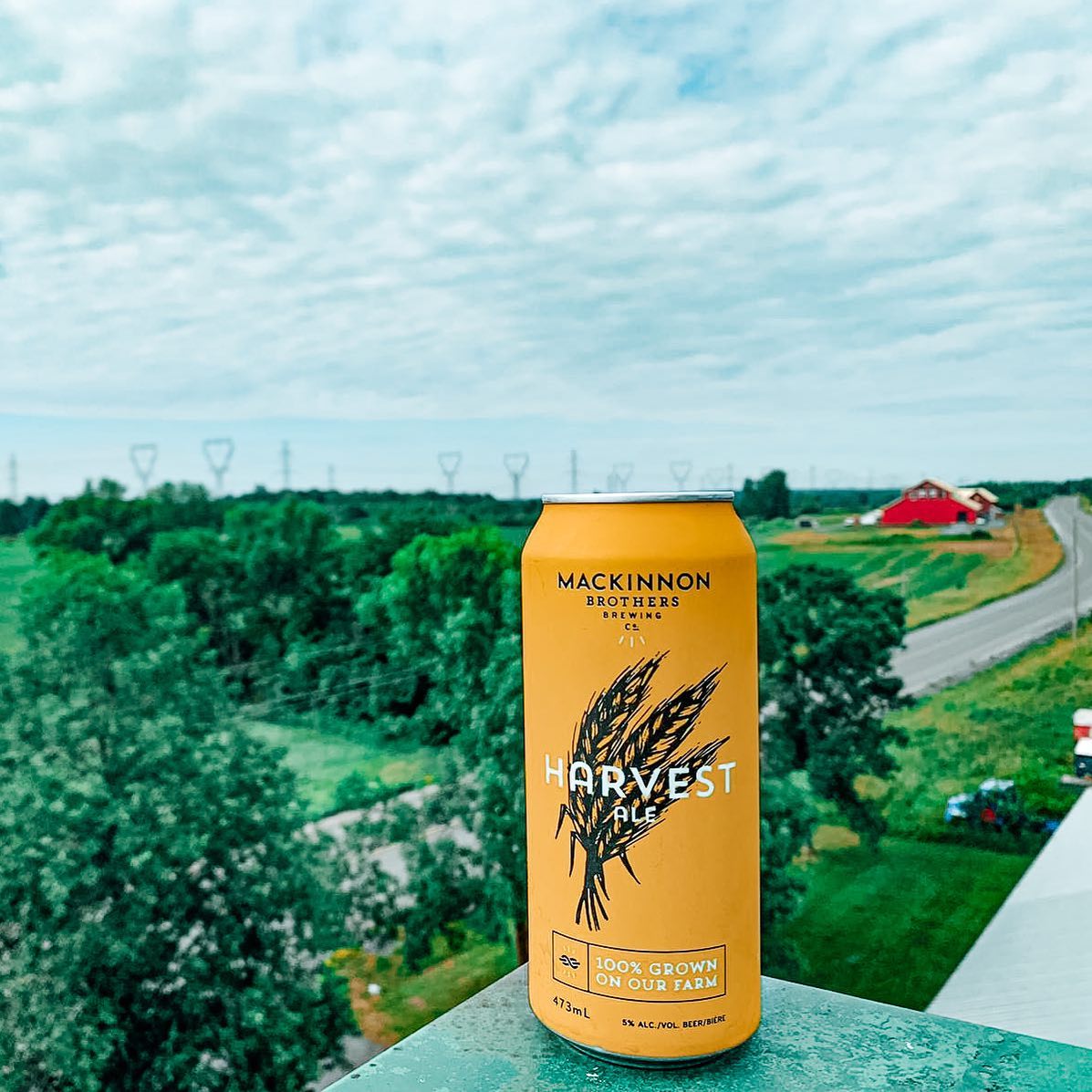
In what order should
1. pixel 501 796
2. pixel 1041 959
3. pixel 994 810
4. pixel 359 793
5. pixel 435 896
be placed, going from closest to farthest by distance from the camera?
pixel 1041 959 → pixel 435 896 → pixel 501 796 → pixel 359 793 → pixel 994 810

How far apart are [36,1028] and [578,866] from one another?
21.3 feet

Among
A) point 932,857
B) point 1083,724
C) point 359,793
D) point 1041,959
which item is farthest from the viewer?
point 932,857

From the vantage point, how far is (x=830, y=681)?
9.91 metres

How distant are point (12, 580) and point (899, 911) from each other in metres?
9.21

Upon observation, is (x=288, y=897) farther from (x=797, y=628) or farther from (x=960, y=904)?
(x=960, y=904)

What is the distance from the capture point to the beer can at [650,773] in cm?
93

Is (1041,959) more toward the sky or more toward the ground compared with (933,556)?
more toward the ground

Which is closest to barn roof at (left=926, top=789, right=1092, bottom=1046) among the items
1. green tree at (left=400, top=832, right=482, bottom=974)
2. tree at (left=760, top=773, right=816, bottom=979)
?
tree at (left=760, top=773, right=816, bottom=979)

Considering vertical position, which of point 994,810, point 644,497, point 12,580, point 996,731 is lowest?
point 994,810

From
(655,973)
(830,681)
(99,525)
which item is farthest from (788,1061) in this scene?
(99,525)

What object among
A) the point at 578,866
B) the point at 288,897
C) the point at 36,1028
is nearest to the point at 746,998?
the point at 578,866

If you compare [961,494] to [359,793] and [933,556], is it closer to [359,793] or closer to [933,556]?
[933,556]

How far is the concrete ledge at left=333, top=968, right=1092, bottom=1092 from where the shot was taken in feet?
2.99

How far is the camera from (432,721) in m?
10.5
